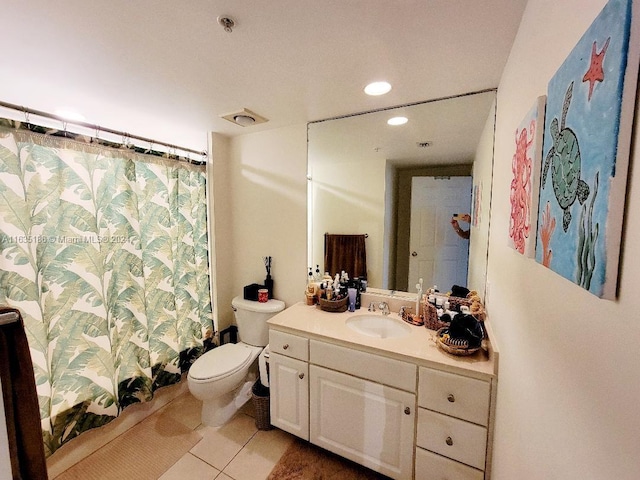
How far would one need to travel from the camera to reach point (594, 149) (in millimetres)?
402

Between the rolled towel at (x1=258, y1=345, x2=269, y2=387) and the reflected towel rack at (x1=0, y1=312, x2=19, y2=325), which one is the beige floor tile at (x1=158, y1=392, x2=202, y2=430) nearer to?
the rolled towel at (x1=258, y1=345, x2=269, y2=387)

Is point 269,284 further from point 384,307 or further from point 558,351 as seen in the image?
point 558,351

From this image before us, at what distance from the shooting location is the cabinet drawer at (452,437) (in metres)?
1.17

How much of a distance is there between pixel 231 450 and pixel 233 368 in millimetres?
478

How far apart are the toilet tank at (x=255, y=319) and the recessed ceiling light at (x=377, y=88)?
1.61 meters

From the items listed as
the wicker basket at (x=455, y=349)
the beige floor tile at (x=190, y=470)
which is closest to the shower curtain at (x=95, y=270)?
the beige floor tile at (x=190, y=470)

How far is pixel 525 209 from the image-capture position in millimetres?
760

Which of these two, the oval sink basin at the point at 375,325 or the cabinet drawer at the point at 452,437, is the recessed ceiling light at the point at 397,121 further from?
the cabinet drawer at the point at 452,437

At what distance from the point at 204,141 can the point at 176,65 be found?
3.54ft

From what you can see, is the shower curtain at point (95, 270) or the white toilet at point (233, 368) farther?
the white toilet at point (233, 368)

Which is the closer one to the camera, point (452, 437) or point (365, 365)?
point (452, 437)

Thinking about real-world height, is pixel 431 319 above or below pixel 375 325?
above

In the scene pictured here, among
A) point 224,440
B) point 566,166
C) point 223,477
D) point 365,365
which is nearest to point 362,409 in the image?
point 365,365

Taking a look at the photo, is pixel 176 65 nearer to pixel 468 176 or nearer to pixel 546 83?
pixel 546 83
